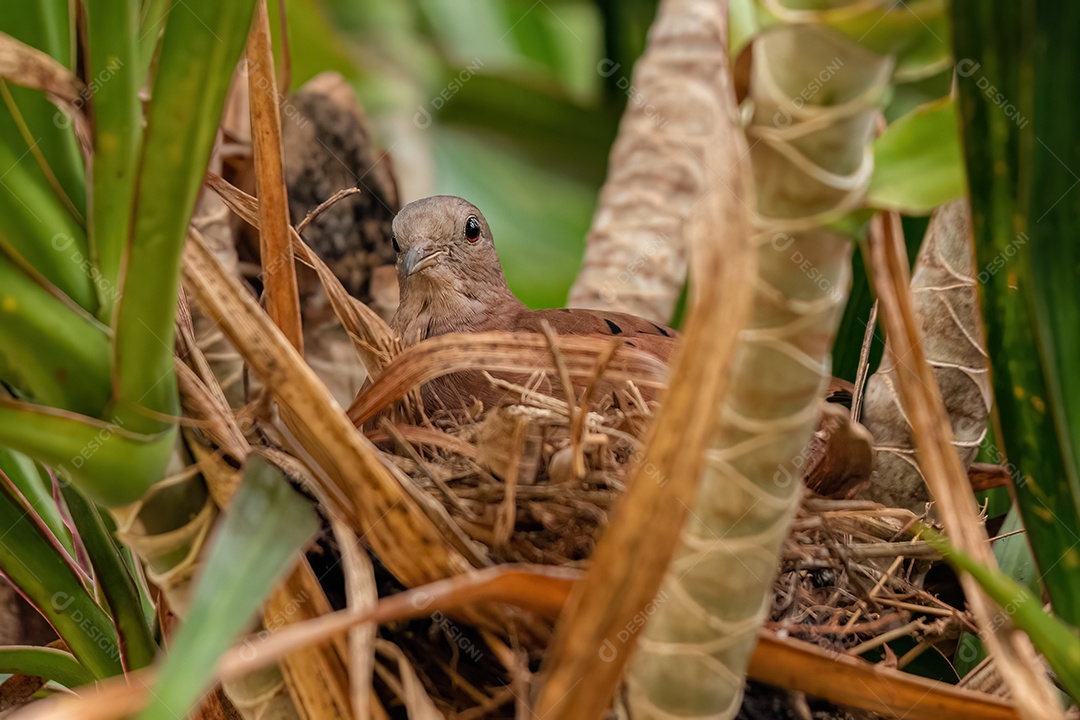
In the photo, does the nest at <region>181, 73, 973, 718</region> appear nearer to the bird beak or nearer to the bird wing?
the bird wing

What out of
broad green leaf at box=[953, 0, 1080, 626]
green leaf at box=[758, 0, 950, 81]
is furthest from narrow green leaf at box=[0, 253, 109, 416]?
broad green leaf at box=[953, 0, 1080, 626]

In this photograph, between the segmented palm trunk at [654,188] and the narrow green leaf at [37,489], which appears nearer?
the narrow green leaf at [37,489]

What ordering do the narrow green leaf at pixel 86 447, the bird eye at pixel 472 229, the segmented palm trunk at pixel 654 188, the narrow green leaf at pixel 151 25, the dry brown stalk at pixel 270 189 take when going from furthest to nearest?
1. the segmented palm trunk at pixel 654 188
2. the bird eye at pixel 472 229
3. the dry brown stalk at pixel 270 189
4. the narrow green leaf at pixel 151 25
5. the narrow green leaf at pixel 86 447

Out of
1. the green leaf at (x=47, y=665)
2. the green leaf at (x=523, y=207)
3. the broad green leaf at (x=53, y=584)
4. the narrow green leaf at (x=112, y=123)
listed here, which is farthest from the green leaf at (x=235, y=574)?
the green leaf at (x=523, y=207)

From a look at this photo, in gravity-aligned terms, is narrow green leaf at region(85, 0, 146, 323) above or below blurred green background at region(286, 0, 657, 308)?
below

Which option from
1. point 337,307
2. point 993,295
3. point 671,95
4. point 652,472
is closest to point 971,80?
point 993,295

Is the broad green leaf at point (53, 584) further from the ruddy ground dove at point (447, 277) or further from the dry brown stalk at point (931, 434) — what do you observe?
the dry brown stalk at point (931, 434)

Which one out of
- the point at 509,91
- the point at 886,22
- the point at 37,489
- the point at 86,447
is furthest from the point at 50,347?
the point at 509,91
